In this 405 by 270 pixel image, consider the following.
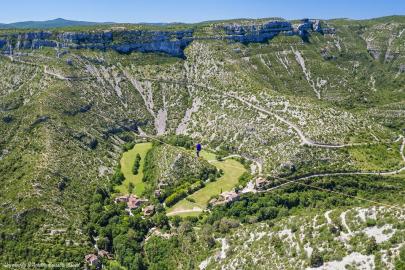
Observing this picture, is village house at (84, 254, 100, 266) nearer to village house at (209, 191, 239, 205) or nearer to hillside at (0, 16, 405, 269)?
hillside at (0, 16, 405, 269)

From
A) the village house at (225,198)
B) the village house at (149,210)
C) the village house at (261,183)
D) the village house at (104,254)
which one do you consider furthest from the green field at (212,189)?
the village house at (104,254)

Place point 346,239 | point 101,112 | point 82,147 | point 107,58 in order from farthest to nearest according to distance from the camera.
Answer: point 107,58 < point 101,112 < point 82,147 < point 346,239

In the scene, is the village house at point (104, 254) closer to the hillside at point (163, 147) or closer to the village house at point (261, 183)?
the hillside at point (163, 147)

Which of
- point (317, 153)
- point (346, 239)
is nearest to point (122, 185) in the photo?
point (317, 153)

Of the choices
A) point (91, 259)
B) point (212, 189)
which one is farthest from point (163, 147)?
point (91, 259)

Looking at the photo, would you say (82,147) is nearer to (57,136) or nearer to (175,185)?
(57,136)

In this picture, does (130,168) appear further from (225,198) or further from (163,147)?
(225,198)

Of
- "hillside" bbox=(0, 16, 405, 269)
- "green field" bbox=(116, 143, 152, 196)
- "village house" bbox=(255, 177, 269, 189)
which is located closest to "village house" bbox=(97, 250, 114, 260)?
"hillside" bbox=(0, 16, 405, 269)
